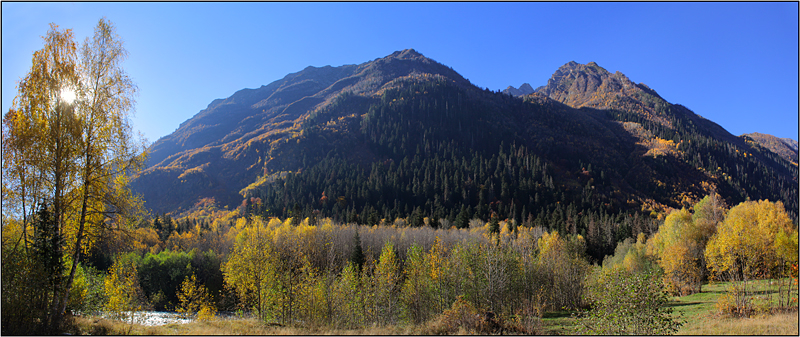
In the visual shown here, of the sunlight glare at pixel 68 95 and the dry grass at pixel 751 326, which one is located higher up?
the sunlight glare at pixel 68 95

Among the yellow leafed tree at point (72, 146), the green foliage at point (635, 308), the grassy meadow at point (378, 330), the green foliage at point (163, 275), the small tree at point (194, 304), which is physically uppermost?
the yellow leafed tree at point (72, 146)

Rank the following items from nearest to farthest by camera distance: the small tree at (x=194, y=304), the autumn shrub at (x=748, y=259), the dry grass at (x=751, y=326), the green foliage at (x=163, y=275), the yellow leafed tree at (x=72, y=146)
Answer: the yellow leafed tree at (x=72, y=146) < the dry grass at (x=751, y=326) < the autumn shrub at (x=748, y=259) < the small tree at (x=194, y=304) < the green foliage at (x=163, y=275)

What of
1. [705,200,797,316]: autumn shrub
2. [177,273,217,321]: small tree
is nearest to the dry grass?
[705,200,797,316]: autumn shrub

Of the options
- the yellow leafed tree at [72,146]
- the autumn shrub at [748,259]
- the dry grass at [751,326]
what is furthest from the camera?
the autumn shrub at [748,259]

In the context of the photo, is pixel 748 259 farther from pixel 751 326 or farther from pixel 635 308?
pixel 635 308

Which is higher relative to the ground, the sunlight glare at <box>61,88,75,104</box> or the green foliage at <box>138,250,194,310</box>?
the sunlight glare at <box>61,88,75,104</box>

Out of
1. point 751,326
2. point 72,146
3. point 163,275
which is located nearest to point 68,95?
point 72,146

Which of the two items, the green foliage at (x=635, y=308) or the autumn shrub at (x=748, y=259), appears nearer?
the green foliage at (x=635, y=308)

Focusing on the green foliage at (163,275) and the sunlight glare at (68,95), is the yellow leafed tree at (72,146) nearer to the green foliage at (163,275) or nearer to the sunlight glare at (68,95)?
the sunlight glare at (68,95)

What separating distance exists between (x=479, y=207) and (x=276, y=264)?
3837 inches

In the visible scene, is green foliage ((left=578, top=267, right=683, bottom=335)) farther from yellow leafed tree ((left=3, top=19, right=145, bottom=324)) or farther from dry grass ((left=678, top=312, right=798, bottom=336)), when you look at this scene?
yellow leafed tree ((left=3, top=19, right=145, bottom=324))

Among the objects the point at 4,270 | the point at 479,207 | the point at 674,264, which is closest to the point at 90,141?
the point at 4,270

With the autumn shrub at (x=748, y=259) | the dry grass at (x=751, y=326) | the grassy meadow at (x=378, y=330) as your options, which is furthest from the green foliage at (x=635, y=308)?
the autumn shrub at (x=748, y=259)

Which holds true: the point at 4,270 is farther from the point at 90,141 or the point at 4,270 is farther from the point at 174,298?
the point at 174,298
